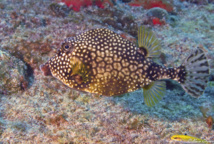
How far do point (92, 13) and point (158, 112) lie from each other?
4411 mm

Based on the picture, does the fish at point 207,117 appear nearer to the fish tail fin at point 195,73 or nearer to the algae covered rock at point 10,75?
the fish tail fin at point 195,73

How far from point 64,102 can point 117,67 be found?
1706 mm

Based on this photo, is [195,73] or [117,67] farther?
[195,73]

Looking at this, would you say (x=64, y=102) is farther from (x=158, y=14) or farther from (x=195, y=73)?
(x=158, y=14)

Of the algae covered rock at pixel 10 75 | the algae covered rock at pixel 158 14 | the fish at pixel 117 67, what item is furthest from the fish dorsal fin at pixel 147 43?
the algae covered rock at pixel 158 14

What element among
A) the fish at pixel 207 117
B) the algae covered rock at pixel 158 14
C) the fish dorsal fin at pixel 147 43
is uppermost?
the algae covered rock at pixel 158 14

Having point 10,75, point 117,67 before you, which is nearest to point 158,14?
point 117,67

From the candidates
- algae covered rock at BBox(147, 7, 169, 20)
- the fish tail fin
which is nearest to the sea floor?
the fish tail fin

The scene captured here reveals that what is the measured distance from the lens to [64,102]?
3.52 metres

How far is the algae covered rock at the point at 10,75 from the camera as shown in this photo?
340cm

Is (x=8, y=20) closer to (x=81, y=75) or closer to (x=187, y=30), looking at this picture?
(x=81, y=75)

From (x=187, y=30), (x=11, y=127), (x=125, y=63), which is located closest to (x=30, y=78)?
(x=11, y=127)

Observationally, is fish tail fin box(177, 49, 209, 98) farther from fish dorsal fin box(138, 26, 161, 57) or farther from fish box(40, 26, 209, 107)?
fish dorsal fin box(138, 26, 161, 57)

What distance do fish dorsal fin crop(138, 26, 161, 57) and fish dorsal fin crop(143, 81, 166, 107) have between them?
514mm
